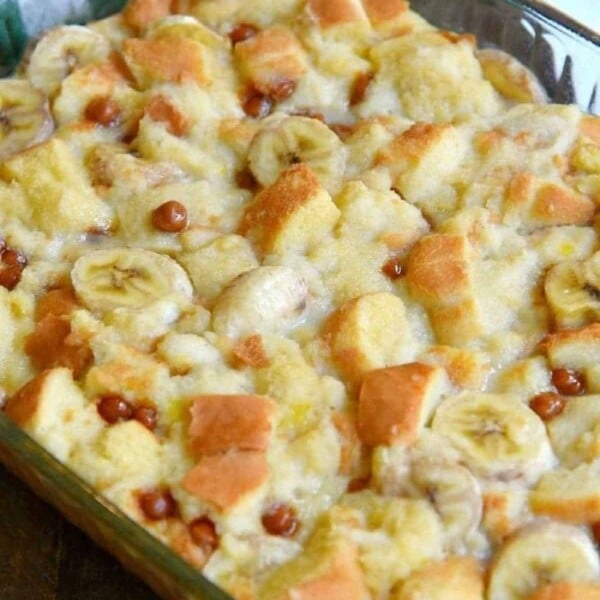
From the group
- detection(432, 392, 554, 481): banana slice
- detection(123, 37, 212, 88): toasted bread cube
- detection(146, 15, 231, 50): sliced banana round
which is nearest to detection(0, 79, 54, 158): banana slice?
detection(123, 37, 212, 88): toasted bread cube

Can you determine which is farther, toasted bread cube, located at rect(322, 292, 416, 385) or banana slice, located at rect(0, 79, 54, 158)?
banana slice, located at rect(0, 79, 54, 158)

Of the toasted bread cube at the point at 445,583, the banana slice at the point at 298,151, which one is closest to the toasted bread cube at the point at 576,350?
the toasted bread cube at the point at 445,583

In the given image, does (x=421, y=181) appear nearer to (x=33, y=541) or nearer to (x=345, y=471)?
(x=345, y=471)

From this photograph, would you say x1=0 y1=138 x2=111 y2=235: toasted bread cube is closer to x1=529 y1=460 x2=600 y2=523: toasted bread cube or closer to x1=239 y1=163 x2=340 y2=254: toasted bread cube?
x1=239 y1=163 x2=340 y2=254: toasted bread cube

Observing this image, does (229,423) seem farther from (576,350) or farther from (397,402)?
(576,350)

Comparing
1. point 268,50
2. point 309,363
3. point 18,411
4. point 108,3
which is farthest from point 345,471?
point 108,3

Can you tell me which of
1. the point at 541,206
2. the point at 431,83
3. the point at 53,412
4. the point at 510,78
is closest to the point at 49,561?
the point at 53,412
